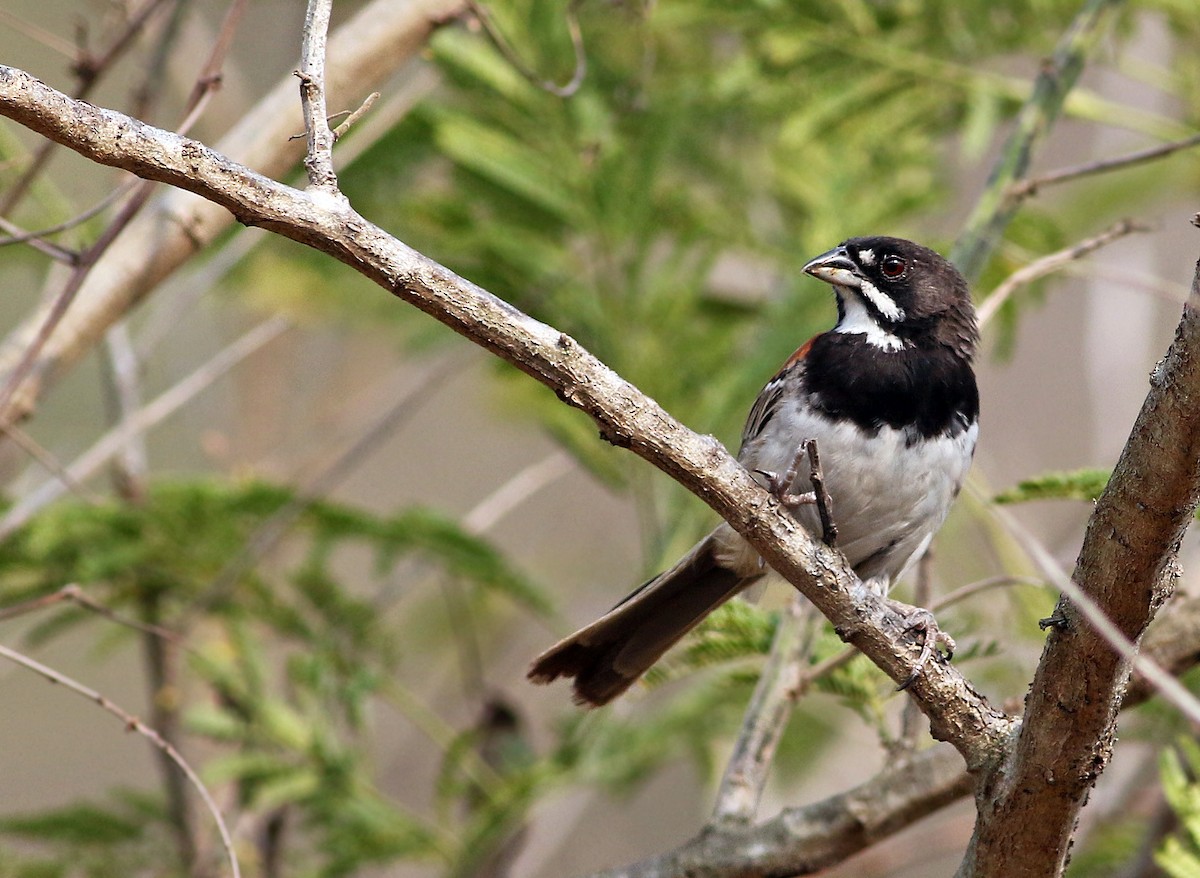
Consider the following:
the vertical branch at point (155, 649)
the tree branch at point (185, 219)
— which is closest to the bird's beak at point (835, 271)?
the tree branch at point (185, 219)

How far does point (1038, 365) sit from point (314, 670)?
631 cm

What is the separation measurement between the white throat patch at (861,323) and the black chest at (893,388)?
0.04 meters

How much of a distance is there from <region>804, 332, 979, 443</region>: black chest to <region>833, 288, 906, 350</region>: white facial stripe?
41 mm

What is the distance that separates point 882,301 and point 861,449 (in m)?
0.65

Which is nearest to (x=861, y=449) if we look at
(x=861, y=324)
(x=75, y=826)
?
(x=861, y=324)

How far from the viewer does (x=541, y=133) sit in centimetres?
604

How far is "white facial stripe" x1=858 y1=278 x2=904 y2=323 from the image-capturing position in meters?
4.26

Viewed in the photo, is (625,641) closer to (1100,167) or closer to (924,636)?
(924,636)

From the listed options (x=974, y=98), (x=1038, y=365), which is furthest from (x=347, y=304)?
(x=1038, y=365)

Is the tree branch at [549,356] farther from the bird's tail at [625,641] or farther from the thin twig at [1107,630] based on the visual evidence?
the bird's tail at [625,641]

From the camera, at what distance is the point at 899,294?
431 cm

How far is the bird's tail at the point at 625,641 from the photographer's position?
3.74 metres

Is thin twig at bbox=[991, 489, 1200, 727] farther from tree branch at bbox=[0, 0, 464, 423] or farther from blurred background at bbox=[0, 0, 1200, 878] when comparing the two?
tree branch at bbox=[0, 0, 464, 423]

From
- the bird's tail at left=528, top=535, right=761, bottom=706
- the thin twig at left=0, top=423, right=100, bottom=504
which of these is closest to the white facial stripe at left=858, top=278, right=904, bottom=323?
the bird's tail at left=528, top=535, right=761, bottom=706
